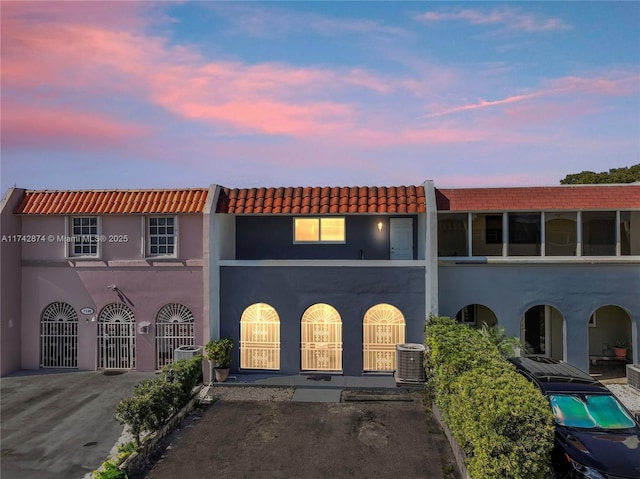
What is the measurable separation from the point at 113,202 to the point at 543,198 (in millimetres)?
16073

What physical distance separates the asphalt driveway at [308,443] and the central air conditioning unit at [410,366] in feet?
3.17

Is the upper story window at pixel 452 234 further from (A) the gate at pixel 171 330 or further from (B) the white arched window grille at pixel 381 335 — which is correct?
(A) the gate at pixel 171 330

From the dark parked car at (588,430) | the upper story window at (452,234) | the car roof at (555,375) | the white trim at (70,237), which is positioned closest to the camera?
the dark parked car at (588,430)

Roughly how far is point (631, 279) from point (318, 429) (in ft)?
39.8

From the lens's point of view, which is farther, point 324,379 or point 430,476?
point 324,379

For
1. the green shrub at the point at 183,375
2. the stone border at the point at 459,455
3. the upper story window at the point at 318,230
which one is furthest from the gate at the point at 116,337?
the stone border at the point at 459,455

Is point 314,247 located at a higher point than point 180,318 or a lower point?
higher

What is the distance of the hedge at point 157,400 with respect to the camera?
9.47 m

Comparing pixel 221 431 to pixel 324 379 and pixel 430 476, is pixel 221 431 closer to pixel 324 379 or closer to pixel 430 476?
pixel 324 379

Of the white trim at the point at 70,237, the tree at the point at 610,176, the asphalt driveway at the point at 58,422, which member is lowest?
the asphalt driveway at the point at 58,422

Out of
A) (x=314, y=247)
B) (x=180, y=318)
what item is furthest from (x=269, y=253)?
(x=180, y=318)

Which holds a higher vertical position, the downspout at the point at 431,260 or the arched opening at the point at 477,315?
the downspout at the point at 431,260

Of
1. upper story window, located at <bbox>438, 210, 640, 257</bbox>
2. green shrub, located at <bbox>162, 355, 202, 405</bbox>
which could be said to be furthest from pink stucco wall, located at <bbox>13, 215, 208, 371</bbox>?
upper story window, located at <bbox>438, 210, 640, 257</bbox>

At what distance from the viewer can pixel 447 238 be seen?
15.5 metres
